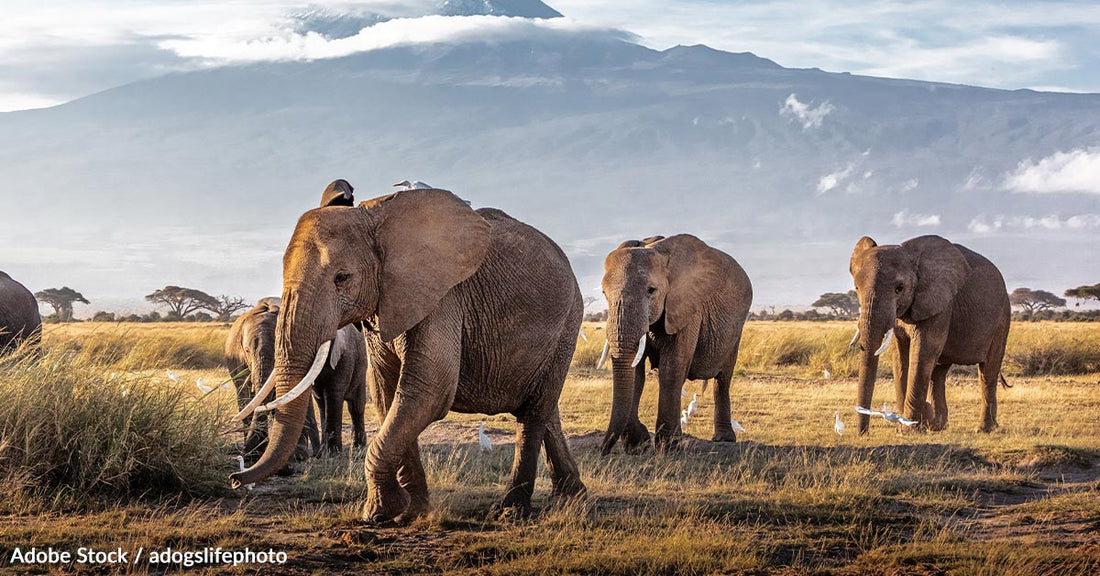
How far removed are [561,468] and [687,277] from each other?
418 centimetres

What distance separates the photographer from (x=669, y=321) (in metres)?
12.6

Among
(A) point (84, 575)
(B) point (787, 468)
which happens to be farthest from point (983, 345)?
(A) point (84, 575)

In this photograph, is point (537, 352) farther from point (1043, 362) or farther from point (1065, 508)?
point (1043, 362)

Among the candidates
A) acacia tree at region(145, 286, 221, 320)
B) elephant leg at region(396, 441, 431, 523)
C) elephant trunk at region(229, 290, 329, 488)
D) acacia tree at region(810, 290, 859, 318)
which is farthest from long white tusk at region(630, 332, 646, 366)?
acacia tree at region(810, 290, 859, 318)

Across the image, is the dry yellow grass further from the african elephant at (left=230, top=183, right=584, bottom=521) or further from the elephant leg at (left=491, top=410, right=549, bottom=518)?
the african elephant at (left=230, top=183, right=584, bottom=521)

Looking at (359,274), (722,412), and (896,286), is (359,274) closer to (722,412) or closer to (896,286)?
(722,412)

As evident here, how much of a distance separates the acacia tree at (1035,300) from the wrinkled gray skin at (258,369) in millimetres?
72145

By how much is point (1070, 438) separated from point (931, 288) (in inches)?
93.9

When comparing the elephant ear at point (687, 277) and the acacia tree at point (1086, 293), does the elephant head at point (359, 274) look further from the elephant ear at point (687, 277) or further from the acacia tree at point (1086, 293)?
the acacia tree at point (1086, 293)

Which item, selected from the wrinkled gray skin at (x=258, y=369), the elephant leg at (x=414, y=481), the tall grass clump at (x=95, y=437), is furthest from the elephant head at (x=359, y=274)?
the wrinkled gray skin at (x=258, y=369)

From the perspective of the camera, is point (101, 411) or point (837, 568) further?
point (101, 411)

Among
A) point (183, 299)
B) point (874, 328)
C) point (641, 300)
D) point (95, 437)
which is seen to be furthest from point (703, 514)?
point (183, 299)

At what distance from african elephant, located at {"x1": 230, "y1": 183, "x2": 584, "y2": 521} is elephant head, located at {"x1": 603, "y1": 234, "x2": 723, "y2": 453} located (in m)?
2.78

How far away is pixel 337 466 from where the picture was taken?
36.8 ft
